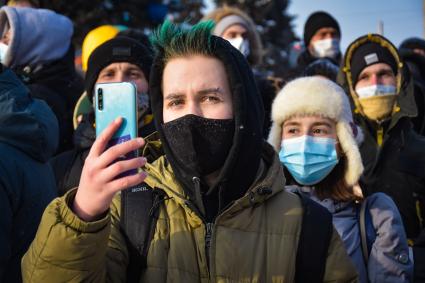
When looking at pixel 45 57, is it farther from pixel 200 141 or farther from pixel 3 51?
pixel 200 141

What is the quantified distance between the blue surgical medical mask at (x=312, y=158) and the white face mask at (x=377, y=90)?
143cm

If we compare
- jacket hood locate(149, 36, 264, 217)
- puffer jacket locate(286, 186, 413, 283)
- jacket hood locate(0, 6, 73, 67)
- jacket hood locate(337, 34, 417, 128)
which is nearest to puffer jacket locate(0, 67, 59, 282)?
jacket hood locate(149, 36, 264, 217)

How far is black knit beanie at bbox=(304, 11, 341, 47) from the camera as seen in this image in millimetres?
6530

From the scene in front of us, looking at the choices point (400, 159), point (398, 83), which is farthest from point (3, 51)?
point (398, 83)

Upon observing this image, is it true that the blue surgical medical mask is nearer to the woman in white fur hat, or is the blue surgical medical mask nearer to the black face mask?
the woman in white fur hat

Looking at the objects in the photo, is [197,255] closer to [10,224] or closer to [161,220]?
[161,220]

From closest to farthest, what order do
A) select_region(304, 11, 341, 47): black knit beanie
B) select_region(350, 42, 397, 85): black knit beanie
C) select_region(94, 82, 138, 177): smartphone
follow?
select_region(94, 82, 138, 177): smartphone < select_region(350, 42, 397, 85): black knit beanie < select_region(304, 11, 341, 47): black knit beanie

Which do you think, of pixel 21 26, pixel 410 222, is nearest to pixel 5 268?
pixel 21 26

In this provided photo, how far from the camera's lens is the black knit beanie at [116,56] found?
154 inches

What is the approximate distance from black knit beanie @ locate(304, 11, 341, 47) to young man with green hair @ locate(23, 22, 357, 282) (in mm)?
4754

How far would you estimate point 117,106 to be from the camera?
66.1 inches

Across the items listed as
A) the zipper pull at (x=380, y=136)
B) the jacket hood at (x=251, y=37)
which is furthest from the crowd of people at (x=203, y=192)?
the jacket hood at (x=251, y=37)

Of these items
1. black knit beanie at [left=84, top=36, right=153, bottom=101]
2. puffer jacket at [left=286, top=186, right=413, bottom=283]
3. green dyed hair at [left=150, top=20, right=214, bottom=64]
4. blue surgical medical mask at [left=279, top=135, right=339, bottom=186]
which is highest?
black knit beanie at [left=84, top=36, right=153, bottom=101]

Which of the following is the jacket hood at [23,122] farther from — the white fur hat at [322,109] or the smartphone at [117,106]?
the white fur hat at [322,109]
